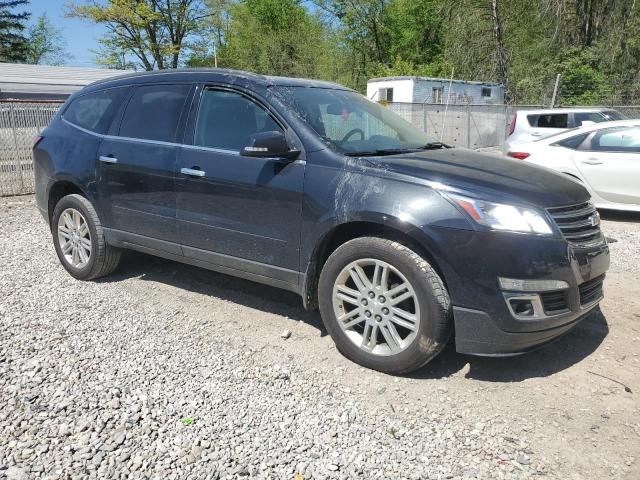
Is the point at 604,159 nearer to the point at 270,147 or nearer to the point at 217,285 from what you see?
the point at 217,285

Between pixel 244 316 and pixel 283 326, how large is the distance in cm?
36

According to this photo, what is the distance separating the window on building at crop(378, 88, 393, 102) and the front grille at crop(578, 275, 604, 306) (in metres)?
21.2

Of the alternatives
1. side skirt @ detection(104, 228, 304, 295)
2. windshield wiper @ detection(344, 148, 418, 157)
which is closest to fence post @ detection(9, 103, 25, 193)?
side skirt @ detection(104, 228, 304, 295)

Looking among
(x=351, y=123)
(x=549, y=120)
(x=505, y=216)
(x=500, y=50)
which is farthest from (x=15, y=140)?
(x=500, y=50)

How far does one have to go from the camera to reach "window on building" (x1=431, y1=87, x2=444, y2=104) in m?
23.6

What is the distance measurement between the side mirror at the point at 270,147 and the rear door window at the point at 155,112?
1009mm

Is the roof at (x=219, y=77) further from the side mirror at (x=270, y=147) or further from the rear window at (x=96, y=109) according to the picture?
the side mirror at (x=270, y=147)

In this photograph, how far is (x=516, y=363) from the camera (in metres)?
3.53

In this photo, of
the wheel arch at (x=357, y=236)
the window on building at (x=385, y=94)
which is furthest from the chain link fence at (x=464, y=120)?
the wheel arch at (x=357, y=236)

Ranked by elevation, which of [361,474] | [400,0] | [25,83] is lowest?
[361,474]

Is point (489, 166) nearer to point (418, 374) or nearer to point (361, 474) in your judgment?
point (418, 374)

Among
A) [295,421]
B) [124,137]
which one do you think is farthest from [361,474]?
[124,137]

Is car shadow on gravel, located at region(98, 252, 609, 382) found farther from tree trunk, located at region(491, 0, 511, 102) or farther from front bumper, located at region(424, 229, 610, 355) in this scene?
tree trunk, located at region(491, 0, 511, 102)

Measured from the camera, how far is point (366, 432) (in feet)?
9.18
